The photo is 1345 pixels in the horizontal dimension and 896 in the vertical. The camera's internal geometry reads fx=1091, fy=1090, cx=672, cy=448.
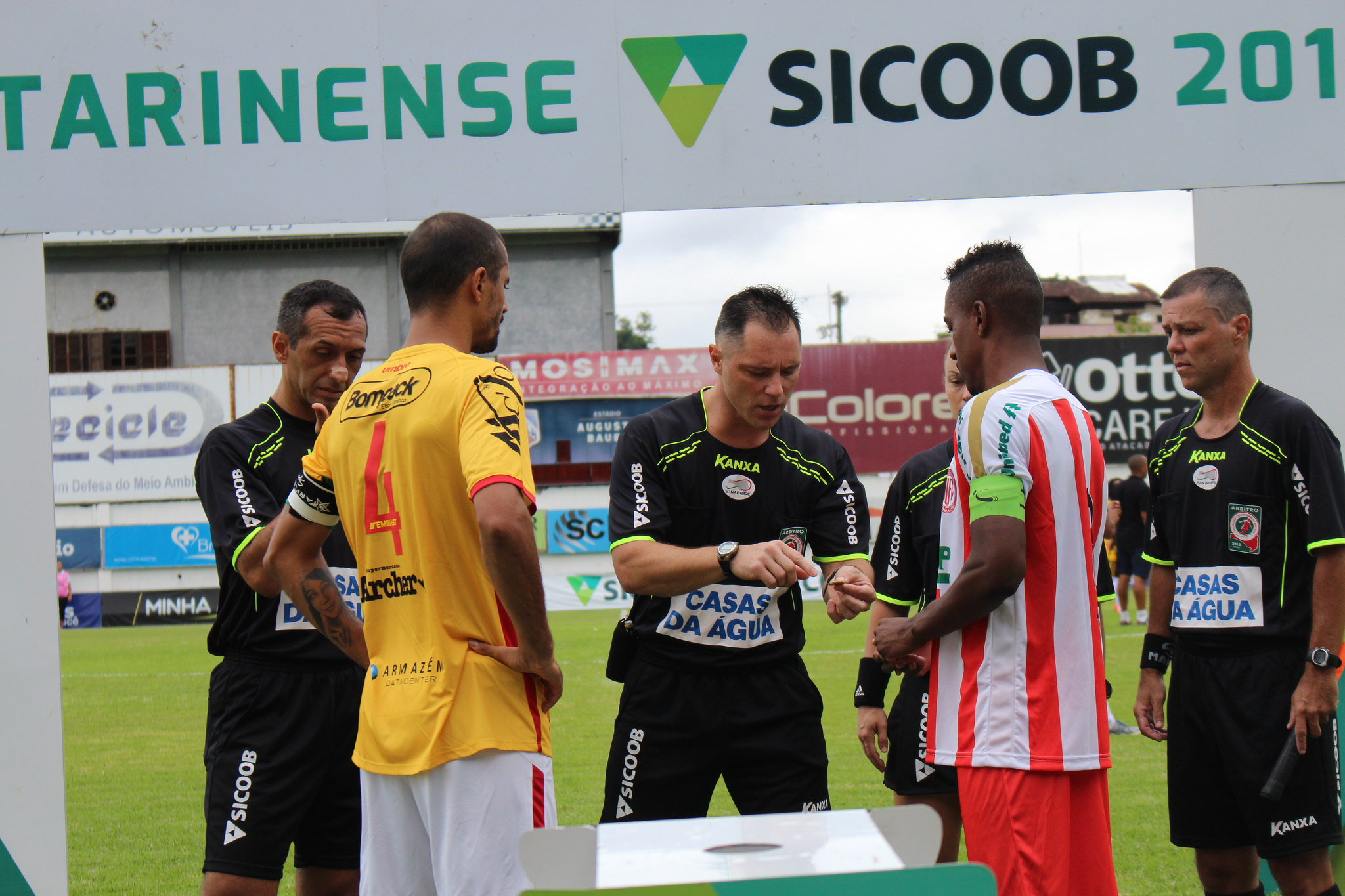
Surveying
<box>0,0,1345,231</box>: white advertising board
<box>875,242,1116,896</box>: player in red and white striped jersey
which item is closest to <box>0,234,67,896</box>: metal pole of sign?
<box>0,0,1345,231</box>: white advertising board

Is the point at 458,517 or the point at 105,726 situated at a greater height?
the point at 458,517

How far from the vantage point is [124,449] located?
86.5 ft

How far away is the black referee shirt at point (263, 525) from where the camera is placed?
11.5ft

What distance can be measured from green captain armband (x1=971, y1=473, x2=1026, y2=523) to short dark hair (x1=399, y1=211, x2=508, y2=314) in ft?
4.25

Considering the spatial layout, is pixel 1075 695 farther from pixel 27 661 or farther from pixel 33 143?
pixel 33 143

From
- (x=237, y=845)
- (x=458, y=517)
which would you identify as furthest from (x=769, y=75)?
(x=237, y=845)

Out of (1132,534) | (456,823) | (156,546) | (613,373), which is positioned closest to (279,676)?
(456,823)

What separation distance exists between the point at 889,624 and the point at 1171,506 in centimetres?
155

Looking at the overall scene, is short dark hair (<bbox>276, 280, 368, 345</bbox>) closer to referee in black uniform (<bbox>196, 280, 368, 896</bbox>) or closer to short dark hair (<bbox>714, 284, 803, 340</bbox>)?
referee in black uniform (<bbox>196, 280, 368, 896</bbox>)

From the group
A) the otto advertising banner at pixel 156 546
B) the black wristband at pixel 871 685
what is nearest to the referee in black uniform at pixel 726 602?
the black wristband at pixel 871 685

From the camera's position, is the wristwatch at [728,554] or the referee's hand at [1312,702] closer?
the wristwatch at [728,554]

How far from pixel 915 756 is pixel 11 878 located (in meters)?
3.50

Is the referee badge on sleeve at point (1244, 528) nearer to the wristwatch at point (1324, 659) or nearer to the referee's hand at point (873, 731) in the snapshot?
the wristwatch at point (1324, 659)

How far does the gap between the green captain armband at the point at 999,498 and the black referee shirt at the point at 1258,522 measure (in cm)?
146
